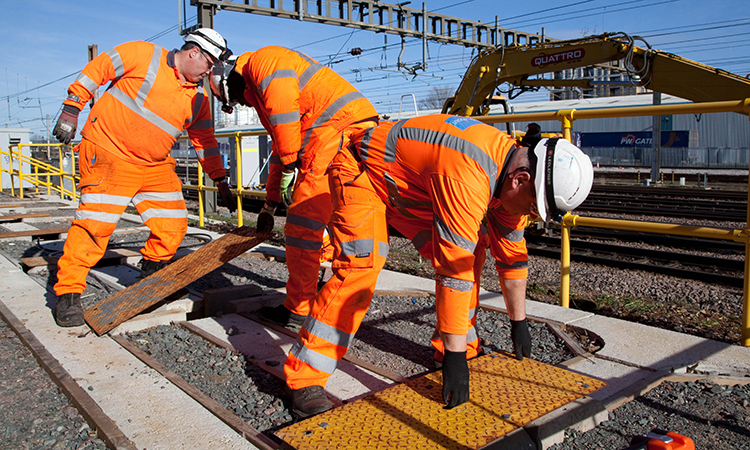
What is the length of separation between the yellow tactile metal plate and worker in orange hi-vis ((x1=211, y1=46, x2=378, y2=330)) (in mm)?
1265

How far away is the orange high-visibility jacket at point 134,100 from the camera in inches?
157

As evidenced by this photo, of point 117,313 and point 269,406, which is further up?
point 117,313

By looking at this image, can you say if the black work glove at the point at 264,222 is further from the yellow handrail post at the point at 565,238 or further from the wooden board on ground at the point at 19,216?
the wooden board on ground at the point at 19,216

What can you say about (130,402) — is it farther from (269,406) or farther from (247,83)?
(247,83)

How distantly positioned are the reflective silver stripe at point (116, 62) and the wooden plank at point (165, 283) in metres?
1.41

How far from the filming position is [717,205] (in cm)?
1280

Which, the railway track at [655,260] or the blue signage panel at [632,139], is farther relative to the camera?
the blue signage panel at [632,139]

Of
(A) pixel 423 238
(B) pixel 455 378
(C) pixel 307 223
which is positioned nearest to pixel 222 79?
(C) pixel 307 223

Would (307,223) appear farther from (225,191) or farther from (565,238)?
(565,238)

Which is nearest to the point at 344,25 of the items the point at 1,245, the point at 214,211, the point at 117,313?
the point at 214,211

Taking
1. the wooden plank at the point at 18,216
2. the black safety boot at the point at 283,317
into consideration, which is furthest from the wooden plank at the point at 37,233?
the black safety boot at the point at 283,317

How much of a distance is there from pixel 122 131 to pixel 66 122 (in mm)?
363

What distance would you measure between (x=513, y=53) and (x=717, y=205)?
5927 millimetres

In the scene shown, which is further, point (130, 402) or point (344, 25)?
point (344, 25)
